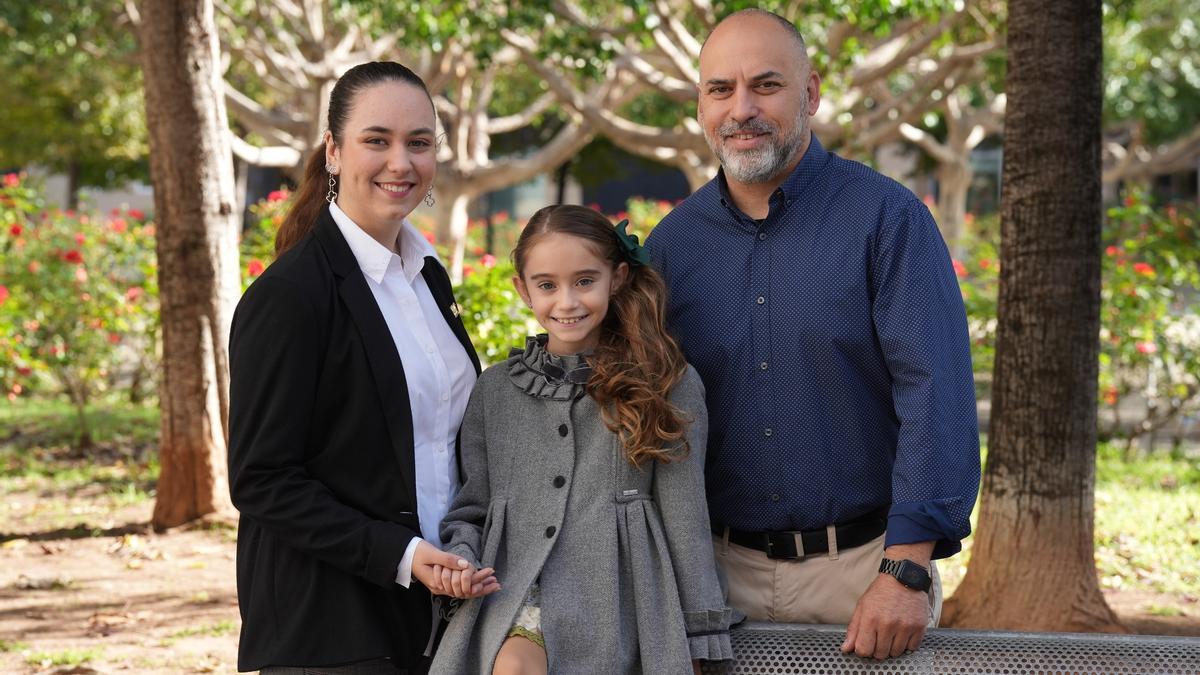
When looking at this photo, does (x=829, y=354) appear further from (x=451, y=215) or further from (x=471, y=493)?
(x=451, y=215)

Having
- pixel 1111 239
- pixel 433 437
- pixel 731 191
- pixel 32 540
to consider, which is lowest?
pixel 32 540

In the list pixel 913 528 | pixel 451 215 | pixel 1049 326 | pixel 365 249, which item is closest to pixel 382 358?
pixel 365 249

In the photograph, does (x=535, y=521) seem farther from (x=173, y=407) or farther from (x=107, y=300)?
(x=107, y=300)

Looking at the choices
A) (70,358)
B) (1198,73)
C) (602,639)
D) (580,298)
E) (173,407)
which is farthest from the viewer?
(1198,73)

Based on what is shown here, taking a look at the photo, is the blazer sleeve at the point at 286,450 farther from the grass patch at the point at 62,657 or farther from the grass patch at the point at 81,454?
the grass patch at the point at 81,454

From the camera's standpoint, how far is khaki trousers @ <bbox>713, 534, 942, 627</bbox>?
3.11 metres

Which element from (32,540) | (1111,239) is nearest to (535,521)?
(32,540)

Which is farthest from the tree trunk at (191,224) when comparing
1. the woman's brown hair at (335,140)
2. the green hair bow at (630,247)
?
the green hair bow at (630,247)

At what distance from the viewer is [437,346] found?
9.87ft

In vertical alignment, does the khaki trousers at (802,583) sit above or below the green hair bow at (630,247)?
below

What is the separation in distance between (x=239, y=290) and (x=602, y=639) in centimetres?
525

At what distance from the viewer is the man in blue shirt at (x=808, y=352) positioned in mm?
2924

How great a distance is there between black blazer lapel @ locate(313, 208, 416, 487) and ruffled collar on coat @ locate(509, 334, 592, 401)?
28cm

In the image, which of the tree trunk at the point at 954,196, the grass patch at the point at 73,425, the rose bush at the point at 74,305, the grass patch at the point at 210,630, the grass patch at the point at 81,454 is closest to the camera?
the grass patch at the point at 210,630
